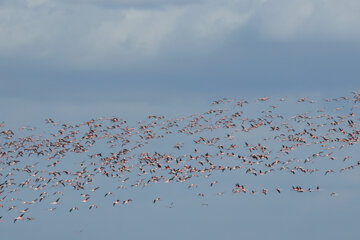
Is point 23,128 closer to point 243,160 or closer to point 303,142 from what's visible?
point 243,160

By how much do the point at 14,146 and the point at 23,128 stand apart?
41.9ft

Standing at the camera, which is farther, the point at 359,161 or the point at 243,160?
the point at 243,160

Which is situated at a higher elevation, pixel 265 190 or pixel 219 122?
pixel 219 122

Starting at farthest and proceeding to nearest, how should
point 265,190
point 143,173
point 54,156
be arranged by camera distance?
point 54,156, point 143,173, point 265,190

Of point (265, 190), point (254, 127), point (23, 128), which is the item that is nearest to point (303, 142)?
point (254, 127)

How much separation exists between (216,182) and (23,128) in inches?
956

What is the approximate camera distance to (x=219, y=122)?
296 ft

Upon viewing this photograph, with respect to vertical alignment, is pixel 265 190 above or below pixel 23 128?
below

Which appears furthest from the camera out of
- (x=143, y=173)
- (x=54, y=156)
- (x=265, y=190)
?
(x=54, y=156)

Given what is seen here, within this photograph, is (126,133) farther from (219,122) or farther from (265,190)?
(265,190)

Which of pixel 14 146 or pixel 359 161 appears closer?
pixel 359 161

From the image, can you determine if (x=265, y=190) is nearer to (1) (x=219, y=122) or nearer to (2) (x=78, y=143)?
(1) (x=219, y=122)

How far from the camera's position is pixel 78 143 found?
91.4 metres

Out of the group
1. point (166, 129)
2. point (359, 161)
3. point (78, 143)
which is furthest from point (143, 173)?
point (359, 161)
